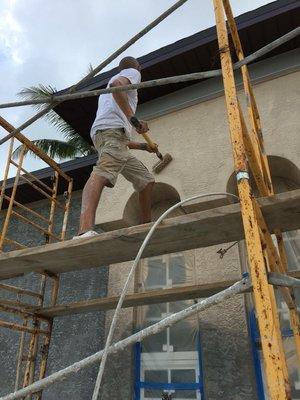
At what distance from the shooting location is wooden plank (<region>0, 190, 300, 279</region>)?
227 centimetres

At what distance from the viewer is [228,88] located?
2289 millimetres

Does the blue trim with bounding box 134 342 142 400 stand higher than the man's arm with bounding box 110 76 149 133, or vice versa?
the man's arm with bounding box 110 76 149 133

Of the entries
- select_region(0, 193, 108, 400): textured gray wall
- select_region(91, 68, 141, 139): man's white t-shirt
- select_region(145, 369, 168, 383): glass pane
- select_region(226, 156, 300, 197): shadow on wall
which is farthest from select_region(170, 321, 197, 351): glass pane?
select_region(91, 68, 141, 139): man's white t-shirt

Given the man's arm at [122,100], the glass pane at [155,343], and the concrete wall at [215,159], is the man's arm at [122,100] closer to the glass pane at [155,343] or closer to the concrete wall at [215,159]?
the concrete wall at [215,159]

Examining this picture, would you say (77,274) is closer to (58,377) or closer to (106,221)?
(106,221)

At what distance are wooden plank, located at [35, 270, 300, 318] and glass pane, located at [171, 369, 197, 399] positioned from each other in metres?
0.98

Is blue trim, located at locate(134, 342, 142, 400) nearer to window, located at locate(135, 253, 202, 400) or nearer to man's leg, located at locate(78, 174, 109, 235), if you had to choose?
window, located at locate(135, 253, 202, 400)

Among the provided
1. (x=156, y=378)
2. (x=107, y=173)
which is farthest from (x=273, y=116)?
(x=156, y=378)

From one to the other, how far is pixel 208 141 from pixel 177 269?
1820mm

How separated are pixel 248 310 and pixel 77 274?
2.54 metres

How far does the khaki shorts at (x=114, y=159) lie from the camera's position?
3.30m

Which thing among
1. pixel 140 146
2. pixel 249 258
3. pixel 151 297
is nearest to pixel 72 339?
pixel 151 297

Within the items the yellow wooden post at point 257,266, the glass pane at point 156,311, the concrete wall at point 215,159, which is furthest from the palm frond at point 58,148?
the yellow wooden post at point 257,266

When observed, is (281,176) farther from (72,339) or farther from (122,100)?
(72,339)
